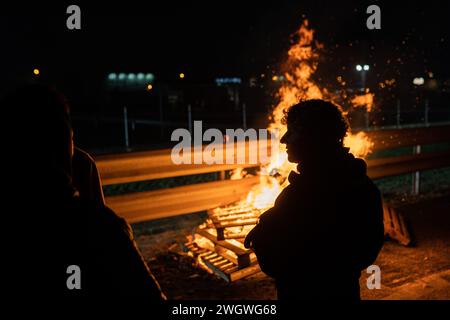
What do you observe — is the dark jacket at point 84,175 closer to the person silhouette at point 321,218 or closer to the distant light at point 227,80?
the person silhouette at point 321,218

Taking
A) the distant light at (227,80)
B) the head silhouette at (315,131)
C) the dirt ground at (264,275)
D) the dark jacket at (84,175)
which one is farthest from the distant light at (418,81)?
the dark jacket at (84,175)

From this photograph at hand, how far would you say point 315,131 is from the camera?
2176 mm

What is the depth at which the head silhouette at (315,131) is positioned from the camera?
217cm

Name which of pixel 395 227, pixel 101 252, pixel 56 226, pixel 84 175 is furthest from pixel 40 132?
pixel 395 227

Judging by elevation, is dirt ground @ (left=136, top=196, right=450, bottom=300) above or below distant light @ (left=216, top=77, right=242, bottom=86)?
below

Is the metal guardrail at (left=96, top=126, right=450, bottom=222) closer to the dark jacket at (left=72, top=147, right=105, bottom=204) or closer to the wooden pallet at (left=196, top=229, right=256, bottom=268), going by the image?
the wooden pallet at (left=196, top=229, right=256, bottom=268)

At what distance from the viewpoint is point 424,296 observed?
414 centimetres

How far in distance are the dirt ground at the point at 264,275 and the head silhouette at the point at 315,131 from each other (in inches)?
102

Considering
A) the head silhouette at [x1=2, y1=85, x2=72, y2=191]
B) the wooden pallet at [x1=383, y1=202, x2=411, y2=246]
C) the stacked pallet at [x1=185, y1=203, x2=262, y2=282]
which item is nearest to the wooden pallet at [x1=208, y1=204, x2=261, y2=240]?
the stacked pallet at [x1=185, y1=203, x2=262, y2=282]

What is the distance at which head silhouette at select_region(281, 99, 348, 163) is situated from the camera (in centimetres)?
217

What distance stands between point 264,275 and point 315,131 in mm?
3192

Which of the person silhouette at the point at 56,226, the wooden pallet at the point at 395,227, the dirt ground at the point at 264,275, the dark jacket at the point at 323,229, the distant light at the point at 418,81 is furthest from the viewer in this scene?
the distant light at the point at 418,81

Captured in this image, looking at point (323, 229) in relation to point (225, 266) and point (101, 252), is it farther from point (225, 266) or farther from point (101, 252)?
point (225, 266)
